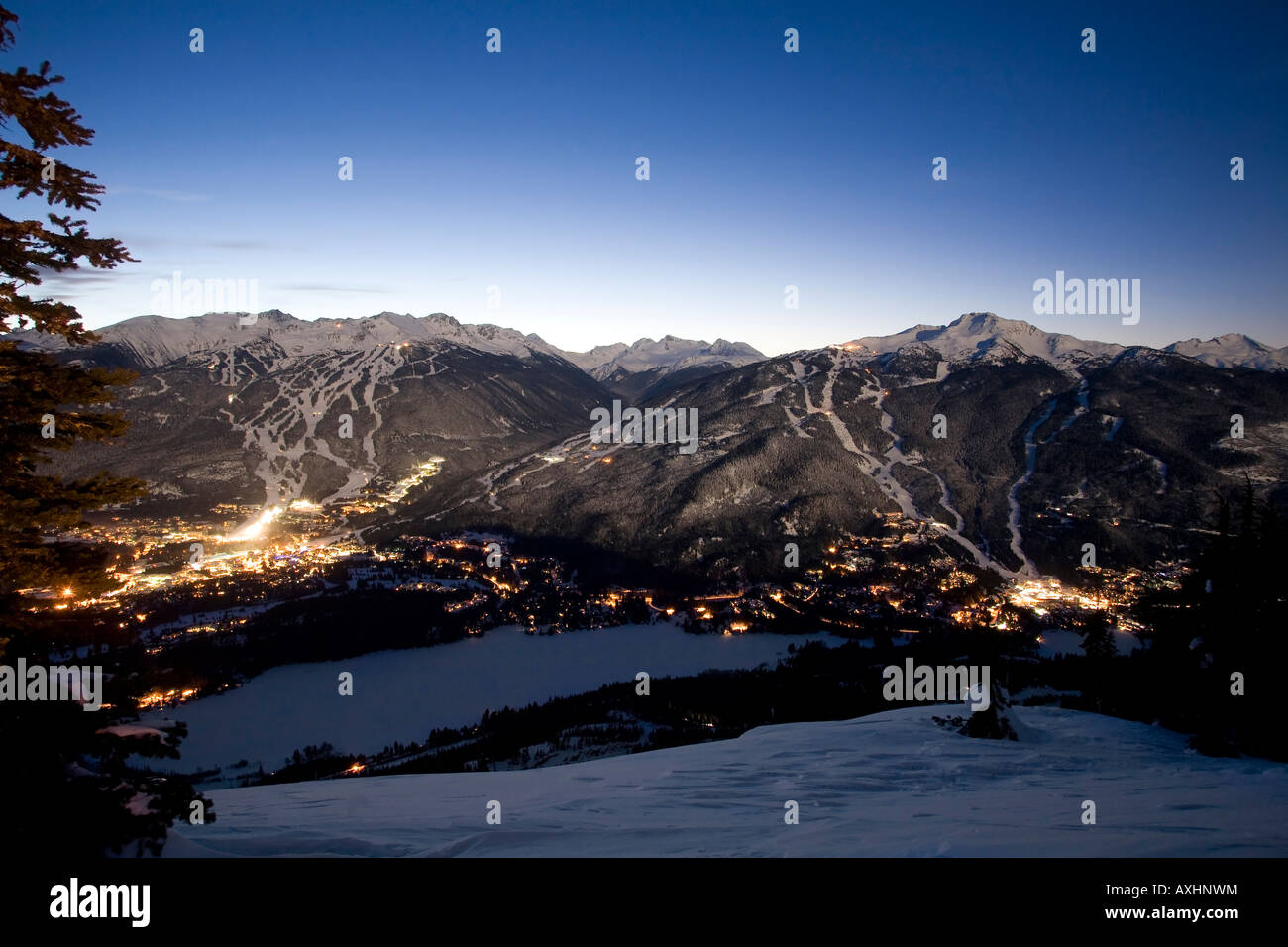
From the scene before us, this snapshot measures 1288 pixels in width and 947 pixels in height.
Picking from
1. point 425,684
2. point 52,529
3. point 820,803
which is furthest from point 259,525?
point 820,803

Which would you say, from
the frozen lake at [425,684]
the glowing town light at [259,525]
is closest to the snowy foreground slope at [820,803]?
the frozen lake at [425,684]

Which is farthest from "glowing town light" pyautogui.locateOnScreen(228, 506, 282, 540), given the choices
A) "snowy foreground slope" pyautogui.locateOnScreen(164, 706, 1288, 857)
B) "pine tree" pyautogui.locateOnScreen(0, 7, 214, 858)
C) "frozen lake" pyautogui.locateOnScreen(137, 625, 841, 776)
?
"pine tree" pyautogui.locateOnScreen(0, 7, 214, 858)

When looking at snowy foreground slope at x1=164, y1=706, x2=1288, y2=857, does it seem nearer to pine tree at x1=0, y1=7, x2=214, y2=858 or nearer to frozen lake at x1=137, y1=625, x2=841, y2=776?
pine tree at x1=0, y1=7, x2=214, y2=858

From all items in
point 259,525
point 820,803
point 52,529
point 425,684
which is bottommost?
point 425,684

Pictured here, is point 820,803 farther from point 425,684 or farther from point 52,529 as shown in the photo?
point 425,684
